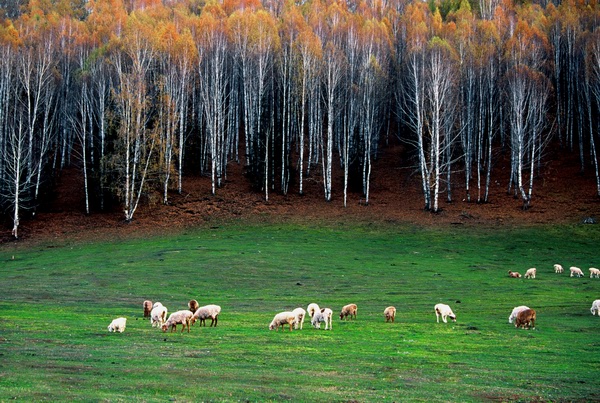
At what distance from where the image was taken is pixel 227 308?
30094 millimetres

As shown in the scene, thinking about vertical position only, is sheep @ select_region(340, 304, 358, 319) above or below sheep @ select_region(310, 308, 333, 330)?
below

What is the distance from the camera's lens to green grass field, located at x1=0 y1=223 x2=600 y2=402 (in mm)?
14883

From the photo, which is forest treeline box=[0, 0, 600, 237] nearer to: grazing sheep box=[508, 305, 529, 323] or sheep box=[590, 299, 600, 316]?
sheep box=[590, 299, 600, 316]

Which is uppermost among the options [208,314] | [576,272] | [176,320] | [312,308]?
[176,320]

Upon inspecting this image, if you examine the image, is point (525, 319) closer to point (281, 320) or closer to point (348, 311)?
point (348, 311)

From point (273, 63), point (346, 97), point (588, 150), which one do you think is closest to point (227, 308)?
point (346, 97)

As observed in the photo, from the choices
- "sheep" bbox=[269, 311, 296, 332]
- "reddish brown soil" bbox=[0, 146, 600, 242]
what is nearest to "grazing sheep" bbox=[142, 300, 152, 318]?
"sheep" bbox=[269, 311, 296, 332]

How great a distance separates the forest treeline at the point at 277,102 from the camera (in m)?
64.4

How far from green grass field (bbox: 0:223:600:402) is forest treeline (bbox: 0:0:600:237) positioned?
36.5 feet

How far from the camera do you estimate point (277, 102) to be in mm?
78312

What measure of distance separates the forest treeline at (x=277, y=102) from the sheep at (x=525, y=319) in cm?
3860

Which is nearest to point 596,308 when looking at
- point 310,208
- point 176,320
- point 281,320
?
point 281,320

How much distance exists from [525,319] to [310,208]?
138ft

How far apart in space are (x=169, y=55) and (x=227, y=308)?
46.6m
